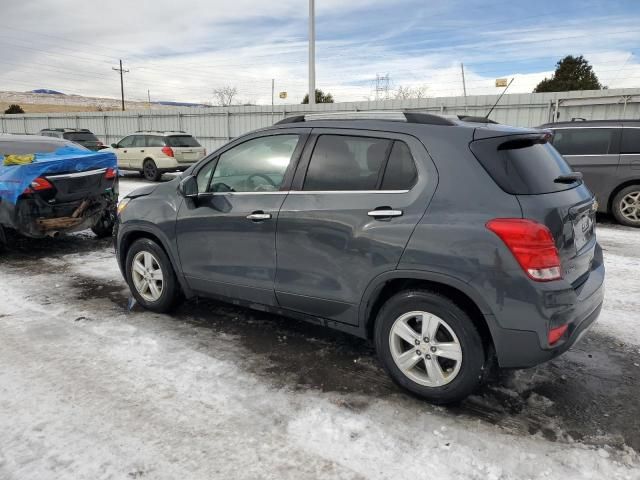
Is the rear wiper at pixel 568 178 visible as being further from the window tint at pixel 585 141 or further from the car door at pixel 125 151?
the car door at pixel 125 151

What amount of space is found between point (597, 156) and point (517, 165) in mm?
7039

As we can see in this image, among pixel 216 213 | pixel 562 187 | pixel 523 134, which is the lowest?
pixel 216 213

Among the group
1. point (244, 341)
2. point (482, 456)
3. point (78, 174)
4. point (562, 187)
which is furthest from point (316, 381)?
point (78, 174)

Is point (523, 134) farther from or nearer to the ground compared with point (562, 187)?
farther from the ground

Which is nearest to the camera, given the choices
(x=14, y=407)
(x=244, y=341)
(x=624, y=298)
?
(x=14, y=407)

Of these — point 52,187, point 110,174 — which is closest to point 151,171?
point 110,174

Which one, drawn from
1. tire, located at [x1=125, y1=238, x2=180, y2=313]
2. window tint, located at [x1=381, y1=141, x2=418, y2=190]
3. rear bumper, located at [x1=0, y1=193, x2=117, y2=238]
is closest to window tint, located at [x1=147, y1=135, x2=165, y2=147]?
rear bumper, located at [x1=0, y1=193, x2=117, y2=238]

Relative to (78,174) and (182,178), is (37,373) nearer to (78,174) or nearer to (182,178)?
(182,178)

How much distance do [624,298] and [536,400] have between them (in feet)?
7.93

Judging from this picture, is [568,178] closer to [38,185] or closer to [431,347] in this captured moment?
[431,347]

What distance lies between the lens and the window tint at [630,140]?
27.3 feet

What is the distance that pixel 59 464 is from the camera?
2.38 metres

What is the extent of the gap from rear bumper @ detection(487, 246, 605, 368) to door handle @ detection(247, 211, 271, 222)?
164 centimetres

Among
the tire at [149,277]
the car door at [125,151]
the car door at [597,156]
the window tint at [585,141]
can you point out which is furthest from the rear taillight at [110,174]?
the car door at [125,151]
